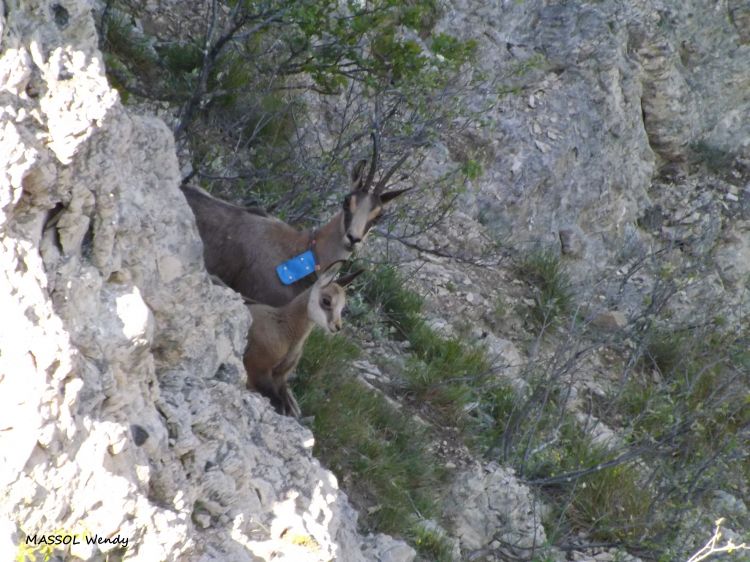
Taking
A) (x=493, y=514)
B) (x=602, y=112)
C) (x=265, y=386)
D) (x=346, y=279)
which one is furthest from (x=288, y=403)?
(x=602, y=112)

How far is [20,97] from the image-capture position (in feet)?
12.7

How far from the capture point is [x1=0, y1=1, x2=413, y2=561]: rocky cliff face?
362 centimetres

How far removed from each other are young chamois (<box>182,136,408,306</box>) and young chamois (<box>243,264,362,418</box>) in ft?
1.45

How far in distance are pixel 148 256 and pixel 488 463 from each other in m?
3.77

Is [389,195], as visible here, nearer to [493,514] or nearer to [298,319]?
[298,319]

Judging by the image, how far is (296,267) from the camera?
7305 millimetres

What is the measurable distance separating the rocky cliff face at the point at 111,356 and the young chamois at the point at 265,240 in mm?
1987

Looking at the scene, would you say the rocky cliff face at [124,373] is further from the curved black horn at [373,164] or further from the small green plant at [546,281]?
Answer: the small green plant at [546,281]

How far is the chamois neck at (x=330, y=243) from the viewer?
7.53 metres

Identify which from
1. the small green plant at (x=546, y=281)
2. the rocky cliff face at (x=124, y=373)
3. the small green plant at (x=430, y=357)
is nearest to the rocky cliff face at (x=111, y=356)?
the rocky cliff face at (x=124, y=373)

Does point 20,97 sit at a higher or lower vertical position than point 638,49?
higher

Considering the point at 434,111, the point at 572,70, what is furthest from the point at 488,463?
the point at 572,70

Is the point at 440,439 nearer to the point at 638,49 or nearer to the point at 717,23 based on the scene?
the point at 638,49

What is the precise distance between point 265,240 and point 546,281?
4183 mm
